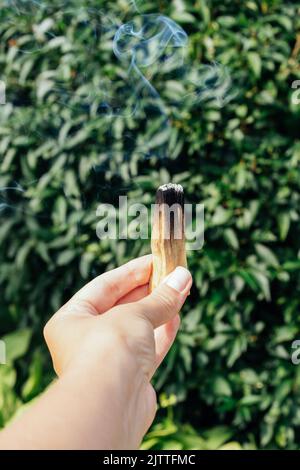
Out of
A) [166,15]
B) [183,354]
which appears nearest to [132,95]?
[166,15]

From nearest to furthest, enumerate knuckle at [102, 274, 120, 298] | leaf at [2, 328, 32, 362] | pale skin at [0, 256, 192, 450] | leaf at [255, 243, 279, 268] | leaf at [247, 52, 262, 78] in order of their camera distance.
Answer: pale skin at [0, 256, 192, 450], knuckle at [102, 274, 120, 298], leaf at [247, 52, 262, 78], leaf at [255, 243, 279, 268], leaf at [2, 328, 32, 362]

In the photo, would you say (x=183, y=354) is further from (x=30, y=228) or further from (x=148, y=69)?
(x=148, y=69)

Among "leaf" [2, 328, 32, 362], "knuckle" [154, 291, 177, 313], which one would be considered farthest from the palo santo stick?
"leaf" [2, 328, 32, 362]

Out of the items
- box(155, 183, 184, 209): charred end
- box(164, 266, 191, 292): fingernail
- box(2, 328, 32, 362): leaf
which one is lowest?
box(2, 328, 32, 362): leaf
